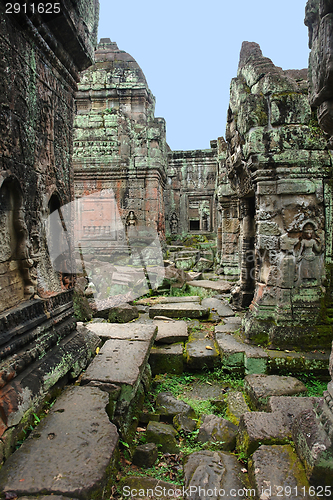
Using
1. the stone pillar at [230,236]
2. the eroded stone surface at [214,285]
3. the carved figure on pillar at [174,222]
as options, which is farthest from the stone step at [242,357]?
the carved figure on pillar at [174,222]

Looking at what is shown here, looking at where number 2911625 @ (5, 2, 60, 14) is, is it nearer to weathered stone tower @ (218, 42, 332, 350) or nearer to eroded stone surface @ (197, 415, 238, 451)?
weathered stone tower @ (218, 42, 332, 350)

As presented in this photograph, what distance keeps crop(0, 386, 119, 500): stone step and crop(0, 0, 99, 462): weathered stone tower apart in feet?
0.43

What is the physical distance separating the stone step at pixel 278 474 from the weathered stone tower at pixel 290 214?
5.96 feet

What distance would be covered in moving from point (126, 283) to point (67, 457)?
5.65 metres

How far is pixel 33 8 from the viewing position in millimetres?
2082

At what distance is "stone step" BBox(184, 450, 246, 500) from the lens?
5.97 ft

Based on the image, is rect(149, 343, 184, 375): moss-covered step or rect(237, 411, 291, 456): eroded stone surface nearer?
rect(237, 411, 291, 456): eroded stone surface

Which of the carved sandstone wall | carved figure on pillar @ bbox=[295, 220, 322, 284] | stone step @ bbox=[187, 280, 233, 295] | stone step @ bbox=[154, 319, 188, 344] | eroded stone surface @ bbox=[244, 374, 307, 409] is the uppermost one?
the carved sandstone wall

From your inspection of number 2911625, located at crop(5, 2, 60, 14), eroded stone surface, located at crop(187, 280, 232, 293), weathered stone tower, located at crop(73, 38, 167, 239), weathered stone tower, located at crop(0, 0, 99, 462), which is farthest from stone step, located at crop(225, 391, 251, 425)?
weathered stone tower, located at crop(73, 38, 167, 239)

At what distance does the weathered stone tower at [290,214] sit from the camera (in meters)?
3.64

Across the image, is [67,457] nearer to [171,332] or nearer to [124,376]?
[124,376]

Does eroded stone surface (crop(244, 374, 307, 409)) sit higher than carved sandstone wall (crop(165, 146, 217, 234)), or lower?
lower

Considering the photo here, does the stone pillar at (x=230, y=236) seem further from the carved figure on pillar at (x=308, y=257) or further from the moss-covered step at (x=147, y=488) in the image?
the moss-covered step at (x=147, y=488)

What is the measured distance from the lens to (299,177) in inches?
145
